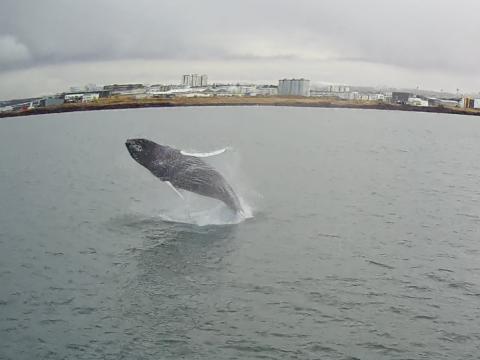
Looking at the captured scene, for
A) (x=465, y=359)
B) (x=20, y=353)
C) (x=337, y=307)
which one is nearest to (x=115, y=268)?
(x=20, y=353)

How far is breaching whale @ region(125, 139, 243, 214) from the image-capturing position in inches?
923

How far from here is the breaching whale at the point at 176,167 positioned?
76.9 ft

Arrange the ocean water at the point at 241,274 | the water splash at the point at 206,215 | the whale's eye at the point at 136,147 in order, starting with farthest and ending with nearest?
1. the water splash at the point at 206,215
2. the whale's eye at the point at 136,147
3. the ocean water at the point at 241,274

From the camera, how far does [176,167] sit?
2352 centimetres

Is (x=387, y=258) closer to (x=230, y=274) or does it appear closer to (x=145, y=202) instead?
(x=230, y=274)

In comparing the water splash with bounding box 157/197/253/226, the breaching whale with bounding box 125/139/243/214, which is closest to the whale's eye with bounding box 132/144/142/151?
the breaching whale with bounding box 125/139/243/214

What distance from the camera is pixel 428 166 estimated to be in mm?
53438

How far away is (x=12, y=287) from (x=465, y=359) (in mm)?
12938

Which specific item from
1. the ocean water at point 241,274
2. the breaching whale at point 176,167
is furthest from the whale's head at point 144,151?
the ocean water at point 241,274

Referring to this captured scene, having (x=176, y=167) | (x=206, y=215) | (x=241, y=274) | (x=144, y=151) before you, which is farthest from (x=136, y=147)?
(x=241, y=274)

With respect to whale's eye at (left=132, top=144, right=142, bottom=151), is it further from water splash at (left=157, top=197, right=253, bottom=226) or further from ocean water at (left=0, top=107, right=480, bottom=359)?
water splash at (left=157, top=197, right=253, bottom=226)

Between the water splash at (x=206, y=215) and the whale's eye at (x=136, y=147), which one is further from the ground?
the whale's eye at (x=136, y=147)

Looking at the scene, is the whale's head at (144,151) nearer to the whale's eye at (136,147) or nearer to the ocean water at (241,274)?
the whale's eye at (136,147)

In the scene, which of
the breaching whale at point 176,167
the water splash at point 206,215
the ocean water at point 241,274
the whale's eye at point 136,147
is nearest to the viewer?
the ocean water at point 241,274
